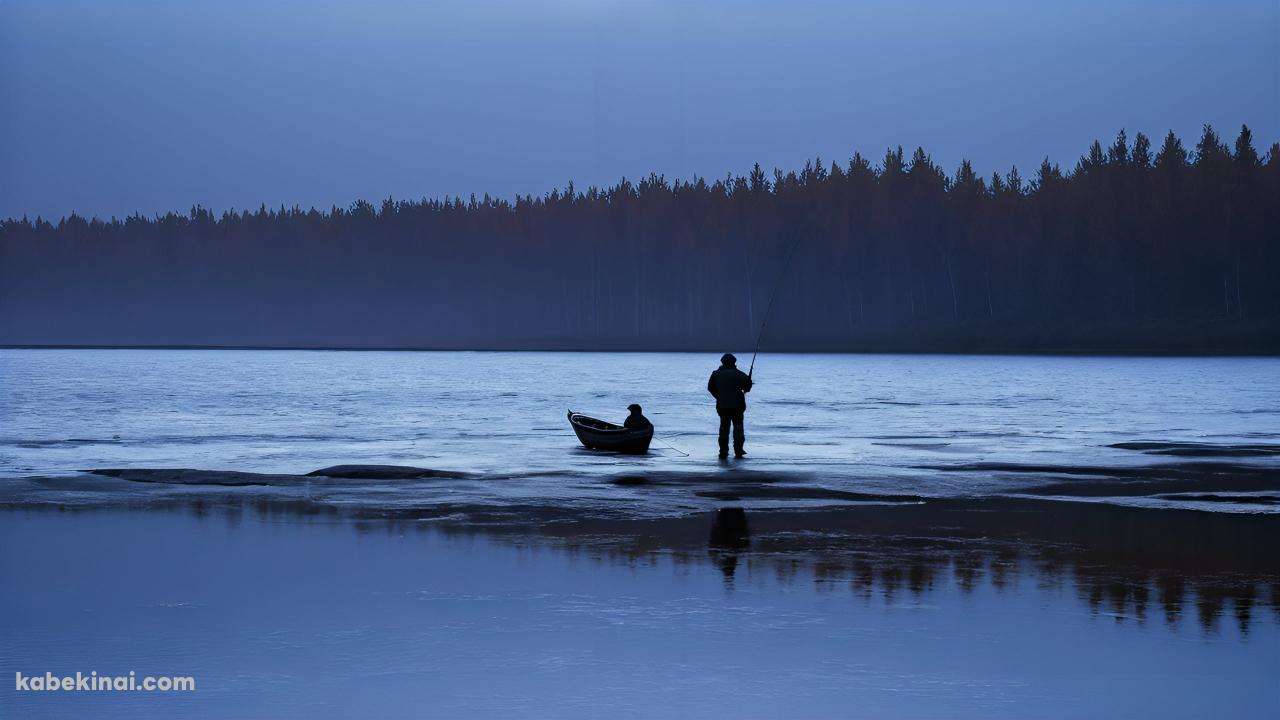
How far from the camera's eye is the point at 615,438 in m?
28.0

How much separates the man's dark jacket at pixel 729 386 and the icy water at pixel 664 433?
3.81ft

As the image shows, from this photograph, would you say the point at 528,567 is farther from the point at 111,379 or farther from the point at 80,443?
the point at 111,379

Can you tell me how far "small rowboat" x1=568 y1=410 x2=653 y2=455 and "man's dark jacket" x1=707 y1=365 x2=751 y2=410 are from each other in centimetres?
268

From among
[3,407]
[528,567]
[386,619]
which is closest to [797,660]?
[386,619]

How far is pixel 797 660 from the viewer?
9.23 metres

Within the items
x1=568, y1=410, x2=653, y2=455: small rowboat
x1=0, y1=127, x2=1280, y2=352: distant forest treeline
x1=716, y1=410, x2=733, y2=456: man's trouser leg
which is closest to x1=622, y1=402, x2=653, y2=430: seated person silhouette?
x1=568, y1=410, x2=653, y2=455: small rowboat

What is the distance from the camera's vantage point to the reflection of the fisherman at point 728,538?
519 inches

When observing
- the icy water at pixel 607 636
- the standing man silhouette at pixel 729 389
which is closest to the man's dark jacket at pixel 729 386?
the standing man silhouette at pixel 729 389

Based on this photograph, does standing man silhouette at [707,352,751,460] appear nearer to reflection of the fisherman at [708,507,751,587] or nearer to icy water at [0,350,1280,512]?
icy water at [0,350,1280,512]

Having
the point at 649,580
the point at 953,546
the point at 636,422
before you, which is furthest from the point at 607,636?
the point at 636,422

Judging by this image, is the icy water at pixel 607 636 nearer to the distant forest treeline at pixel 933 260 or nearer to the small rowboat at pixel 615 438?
the small rowboat at pixel 615 438

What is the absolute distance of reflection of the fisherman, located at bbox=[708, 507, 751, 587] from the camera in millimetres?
13172

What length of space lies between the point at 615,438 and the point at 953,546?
46.0 feet

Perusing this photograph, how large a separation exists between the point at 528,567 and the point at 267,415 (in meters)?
32.2
